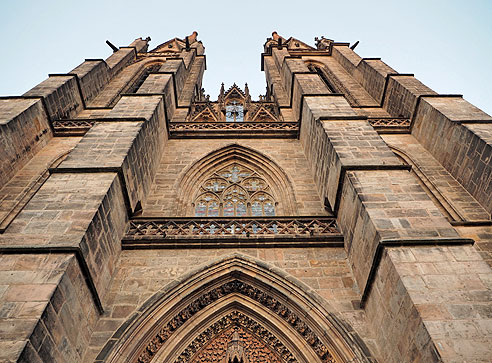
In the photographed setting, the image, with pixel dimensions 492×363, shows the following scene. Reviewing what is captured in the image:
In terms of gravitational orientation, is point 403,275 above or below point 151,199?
above

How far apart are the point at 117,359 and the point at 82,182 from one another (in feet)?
8.42

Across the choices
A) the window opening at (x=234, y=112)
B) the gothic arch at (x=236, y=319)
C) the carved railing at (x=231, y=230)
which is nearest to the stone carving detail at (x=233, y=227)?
the carved railing at (x=231, y=230)

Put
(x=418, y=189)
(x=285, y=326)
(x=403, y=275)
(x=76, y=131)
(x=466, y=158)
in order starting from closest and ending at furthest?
(x=403, y=275) < (x=285, y=326) < (x=418, y=189) < (x=466, y=158) < (x=76, y=131)

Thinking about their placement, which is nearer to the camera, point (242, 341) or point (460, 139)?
point (242, 341)

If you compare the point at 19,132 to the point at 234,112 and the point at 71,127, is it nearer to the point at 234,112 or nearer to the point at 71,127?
the point at 71,127

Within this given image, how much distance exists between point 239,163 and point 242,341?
4.68m

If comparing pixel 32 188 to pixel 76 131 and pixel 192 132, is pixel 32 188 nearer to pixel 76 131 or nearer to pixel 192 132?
pixel 76 131

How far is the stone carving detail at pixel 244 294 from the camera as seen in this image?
4.63 m

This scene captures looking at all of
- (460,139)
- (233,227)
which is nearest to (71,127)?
(233,227)

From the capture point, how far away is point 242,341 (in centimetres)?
520

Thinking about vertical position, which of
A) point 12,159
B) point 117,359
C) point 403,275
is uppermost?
point 403,275

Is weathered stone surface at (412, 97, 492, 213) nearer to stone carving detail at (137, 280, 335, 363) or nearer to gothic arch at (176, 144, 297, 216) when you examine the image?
gothic arch at (176, 144, 297, 216)

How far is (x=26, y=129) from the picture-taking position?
26.1 ft

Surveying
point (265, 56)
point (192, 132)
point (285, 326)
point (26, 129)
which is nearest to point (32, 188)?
point (26, 129)
